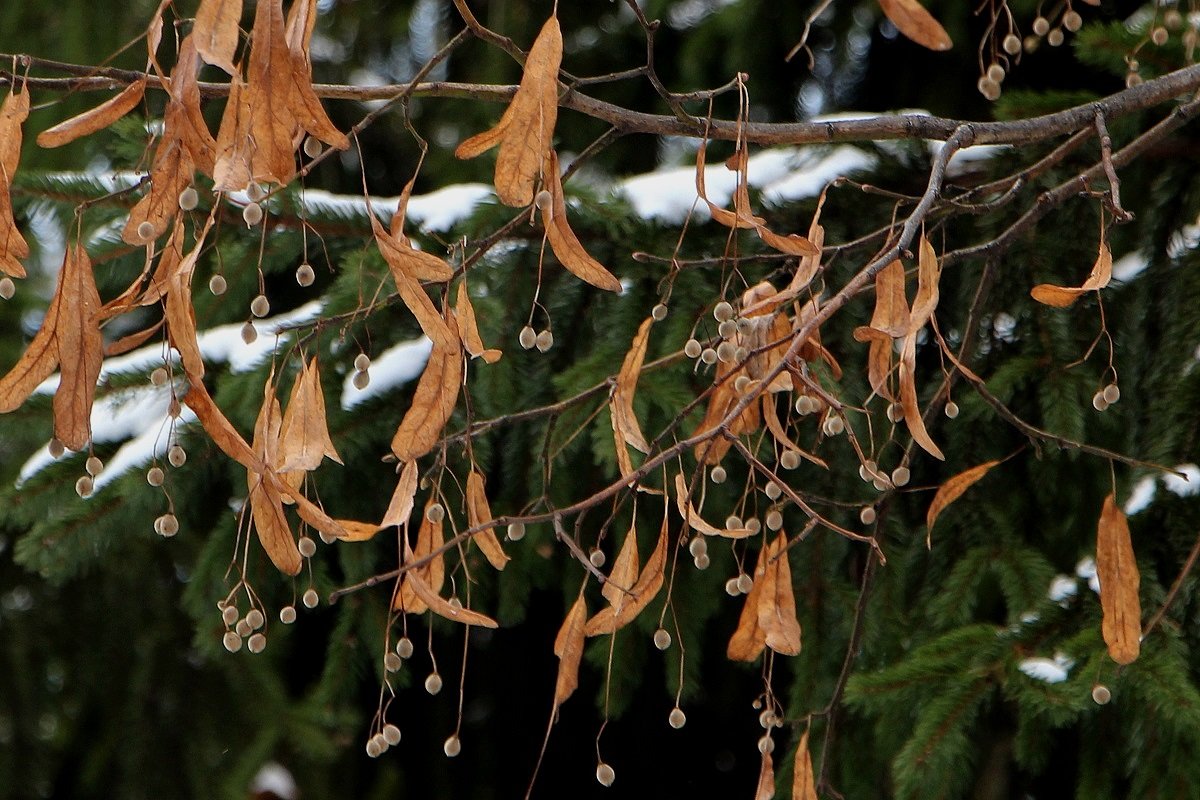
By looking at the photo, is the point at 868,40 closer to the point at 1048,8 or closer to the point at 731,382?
the point at 1048,8

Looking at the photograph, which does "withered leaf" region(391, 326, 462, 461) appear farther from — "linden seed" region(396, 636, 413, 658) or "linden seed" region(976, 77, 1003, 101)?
"linden seed" region(976, 77, 1003, 101)

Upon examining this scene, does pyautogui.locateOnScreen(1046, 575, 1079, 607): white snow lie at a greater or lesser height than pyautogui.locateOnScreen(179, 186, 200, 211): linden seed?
lesser

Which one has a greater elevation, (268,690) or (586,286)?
(586,286)

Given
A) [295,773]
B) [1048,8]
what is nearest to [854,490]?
[1048,8]

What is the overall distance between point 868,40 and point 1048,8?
1.08 feet

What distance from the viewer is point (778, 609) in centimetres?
93

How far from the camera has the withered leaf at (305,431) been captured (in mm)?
764

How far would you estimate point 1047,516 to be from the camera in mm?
1423

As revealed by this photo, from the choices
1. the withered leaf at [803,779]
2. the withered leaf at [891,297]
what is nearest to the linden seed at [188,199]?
the withered leaf at [891,297]

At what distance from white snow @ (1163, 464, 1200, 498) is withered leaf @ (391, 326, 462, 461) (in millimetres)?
811

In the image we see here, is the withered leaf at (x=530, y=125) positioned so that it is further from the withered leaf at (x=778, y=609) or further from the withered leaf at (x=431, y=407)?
the withered leaf at (x=778, y=609)

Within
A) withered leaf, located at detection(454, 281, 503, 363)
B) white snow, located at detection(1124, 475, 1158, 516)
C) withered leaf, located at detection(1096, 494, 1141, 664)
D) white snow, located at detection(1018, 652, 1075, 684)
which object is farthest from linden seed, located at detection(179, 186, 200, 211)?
white snow, located at detection(1124, 475, 1158, 516)

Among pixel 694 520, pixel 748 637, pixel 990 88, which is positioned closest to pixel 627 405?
pixel 694 520

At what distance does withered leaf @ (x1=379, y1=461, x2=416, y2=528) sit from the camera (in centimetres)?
79
